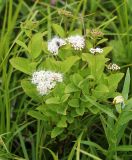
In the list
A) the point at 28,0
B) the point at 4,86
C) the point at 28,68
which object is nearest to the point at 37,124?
the point at 4,86

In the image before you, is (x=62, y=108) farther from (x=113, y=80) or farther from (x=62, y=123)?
(x=113, y=80)

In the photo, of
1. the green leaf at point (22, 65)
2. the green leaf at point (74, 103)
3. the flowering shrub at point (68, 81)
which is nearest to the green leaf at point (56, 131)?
the flowering shrub at point (68, 81)

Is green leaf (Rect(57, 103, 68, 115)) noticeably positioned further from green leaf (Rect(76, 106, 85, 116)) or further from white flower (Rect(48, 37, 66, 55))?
white flower (Rect(48, 37, 66, 55))

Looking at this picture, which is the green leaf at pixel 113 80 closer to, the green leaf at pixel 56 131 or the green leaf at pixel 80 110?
the green leaf at pixel 80 110

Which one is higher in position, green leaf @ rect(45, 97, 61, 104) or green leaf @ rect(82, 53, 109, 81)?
green leaf @ rect(82, 53, 109, 81)

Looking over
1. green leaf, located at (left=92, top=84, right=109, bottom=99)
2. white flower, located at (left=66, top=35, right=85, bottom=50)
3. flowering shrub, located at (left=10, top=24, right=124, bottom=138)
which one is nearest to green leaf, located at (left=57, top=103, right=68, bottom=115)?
flowering shrub, located at (left=10, top=24, right=124, bottom=138)

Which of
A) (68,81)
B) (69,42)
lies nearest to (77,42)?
(69,42)
